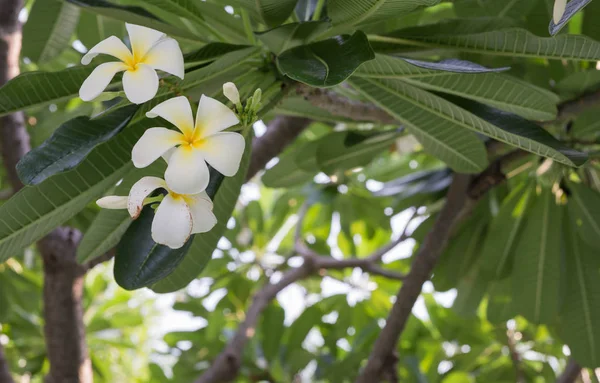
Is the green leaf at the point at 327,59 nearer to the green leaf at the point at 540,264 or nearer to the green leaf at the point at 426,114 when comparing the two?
the green leaf at the point at 426,114

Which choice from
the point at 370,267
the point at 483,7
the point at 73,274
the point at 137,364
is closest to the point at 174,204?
the point at 483,7

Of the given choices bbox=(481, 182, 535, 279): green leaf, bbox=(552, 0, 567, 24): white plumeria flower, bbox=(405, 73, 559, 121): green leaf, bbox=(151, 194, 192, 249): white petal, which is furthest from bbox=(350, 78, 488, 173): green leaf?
bbox=(481, 182, 535, 279): green leaf

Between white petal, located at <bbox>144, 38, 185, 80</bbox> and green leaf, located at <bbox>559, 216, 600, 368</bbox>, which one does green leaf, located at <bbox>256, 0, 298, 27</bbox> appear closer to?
white petal, located at <bbox>144, 38, 185, 80</bbox>

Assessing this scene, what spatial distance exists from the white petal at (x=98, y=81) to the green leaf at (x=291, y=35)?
0.18 metres

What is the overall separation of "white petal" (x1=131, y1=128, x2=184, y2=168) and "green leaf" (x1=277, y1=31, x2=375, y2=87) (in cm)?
14

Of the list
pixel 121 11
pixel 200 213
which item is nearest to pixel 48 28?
pixel 121 11

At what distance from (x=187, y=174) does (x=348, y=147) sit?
2.18ft

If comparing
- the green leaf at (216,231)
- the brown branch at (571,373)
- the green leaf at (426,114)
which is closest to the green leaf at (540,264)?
the brown branch at (571,373)

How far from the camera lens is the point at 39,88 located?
2.27 ft

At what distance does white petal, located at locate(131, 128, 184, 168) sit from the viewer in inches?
21.0

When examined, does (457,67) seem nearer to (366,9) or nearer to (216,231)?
(366,9)

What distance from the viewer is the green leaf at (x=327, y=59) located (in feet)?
2.04

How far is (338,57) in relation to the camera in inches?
25.9

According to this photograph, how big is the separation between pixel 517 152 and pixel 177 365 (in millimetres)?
1407
